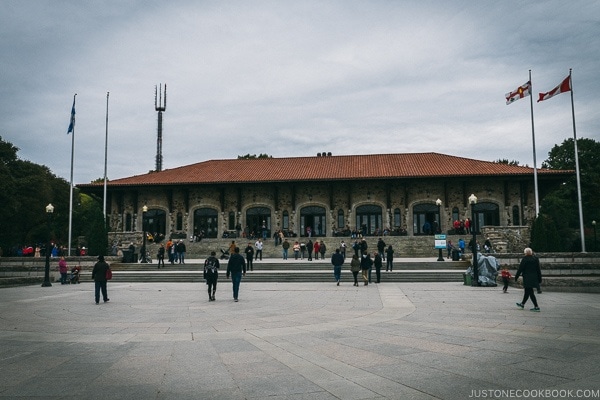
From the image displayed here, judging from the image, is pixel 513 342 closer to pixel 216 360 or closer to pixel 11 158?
pixel 216 360

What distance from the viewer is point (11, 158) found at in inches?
1593

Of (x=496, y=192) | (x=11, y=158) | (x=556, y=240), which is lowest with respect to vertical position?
(x=556, y=240)

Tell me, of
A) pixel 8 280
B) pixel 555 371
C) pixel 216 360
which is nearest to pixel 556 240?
pixel 555 371

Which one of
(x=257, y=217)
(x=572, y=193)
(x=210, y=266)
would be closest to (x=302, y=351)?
(x=210, y=266)

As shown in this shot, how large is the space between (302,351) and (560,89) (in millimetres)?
23716

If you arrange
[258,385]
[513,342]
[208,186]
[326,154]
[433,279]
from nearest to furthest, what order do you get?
[258,385]
[513,342]
[433,279]
[208,186]
[326,154]

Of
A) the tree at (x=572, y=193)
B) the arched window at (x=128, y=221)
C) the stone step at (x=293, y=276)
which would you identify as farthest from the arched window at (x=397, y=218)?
the arched window at (x=128, y=221)

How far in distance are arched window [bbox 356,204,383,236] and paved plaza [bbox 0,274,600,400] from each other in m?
24.3

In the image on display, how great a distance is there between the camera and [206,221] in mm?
37844

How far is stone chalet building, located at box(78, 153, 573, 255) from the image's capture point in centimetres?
3425

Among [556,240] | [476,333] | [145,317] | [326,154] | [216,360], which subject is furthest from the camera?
[326,154]

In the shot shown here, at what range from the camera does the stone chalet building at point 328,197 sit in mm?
34250

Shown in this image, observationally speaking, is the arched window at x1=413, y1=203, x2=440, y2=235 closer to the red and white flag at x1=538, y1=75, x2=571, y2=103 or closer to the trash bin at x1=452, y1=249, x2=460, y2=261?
the trash bin at x1=452, y1=249, x2=460, y2=261

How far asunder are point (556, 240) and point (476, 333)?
2039 centimetres
